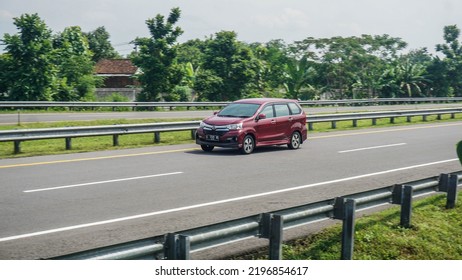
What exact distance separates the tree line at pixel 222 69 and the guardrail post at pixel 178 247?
34280 mm

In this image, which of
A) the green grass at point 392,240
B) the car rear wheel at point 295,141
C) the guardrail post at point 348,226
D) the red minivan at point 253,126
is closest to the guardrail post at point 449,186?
the green grass at point 392,240

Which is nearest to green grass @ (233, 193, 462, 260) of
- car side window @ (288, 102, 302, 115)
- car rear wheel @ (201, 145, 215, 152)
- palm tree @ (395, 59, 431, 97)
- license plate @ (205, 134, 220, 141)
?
license plate @ (205, 134, 220, 141)

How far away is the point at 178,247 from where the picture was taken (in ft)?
18.7

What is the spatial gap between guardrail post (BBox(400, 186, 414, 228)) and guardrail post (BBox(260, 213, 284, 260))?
301cm

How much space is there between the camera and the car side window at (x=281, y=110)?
19422 mm

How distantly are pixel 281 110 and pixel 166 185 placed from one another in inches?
310

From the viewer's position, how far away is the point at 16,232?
856 cm

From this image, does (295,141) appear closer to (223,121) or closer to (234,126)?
(234,126)

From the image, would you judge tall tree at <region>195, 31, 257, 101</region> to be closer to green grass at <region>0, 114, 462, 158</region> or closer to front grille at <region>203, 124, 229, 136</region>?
green grass at <region>0, 114, 462, 158</region>

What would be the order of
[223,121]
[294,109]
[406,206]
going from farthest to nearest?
[294,109]
[223,121]
[406,206]

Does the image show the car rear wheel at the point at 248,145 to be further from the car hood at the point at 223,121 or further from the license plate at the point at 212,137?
the license plate at the point at 212,137

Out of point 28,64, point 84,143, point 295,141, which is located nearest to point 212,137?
point 295,141

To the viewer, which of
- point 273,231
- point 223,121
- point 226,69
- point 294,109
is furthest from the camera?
point 226,69

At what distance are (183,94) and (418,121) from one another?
18.7 metres
